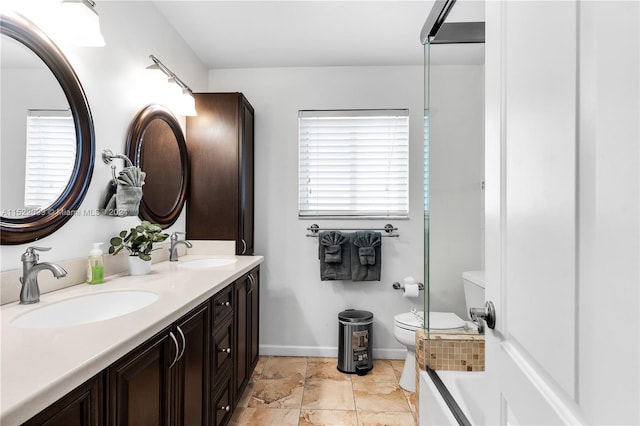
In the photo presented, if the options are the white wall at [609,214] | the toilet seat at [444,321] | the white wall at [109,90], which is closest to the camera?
the white wall at [609,214]

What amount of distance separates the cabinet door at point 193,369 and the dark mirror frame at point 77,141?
65cm

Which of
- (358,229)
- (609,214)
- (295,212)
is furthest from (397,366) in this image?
(609,214)

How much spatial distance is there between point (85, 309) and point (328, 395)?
5.37ft

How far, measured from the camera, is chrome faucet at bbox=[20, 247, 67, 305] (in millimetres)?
1188

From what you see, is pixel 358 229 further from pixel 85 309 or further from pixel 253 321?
pixel 85 309

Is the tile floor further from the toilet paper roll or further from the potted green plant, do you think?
the potted green plant

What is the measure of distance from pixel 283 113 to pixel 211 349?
2046 millimetres

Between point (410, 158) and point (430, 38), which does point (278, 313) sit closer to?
point (410, 158)

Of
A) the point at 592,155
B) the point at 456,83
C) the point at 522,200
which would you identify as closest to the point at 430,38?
the point at 456,83

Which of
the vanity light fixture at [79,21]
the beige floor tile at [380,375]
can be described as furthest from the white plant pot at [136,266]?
the beige floor tile at [380,375]

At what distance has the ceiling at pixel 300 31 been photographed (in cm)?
212

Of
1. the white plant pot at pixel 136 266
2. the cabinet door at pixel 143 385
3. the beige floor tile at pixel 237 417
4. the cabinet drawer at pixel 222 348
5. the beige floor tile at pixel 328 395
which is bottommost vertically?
the beige floor tile at pixel 237 417

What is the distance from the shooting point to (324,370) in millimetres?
2711

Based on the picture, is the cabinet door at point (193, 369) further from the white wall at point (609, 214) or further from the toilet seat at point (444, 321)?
the white wall at point (609, 214)
